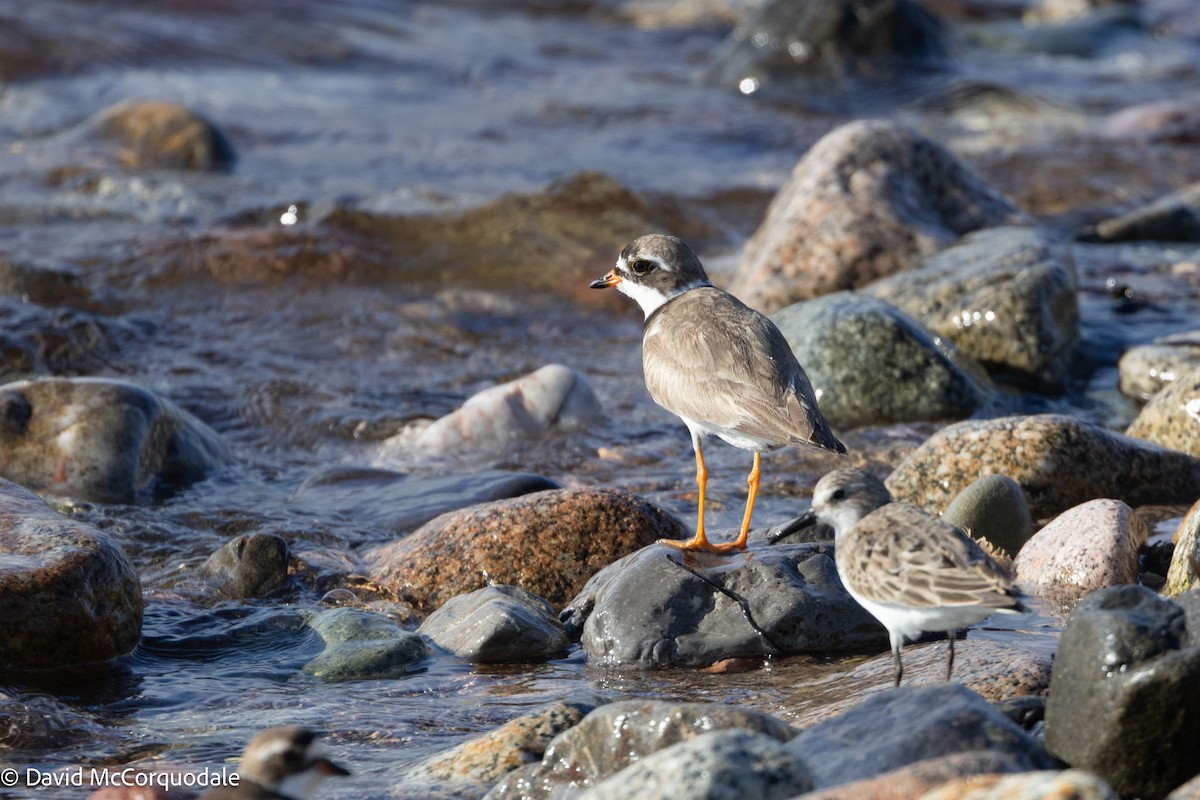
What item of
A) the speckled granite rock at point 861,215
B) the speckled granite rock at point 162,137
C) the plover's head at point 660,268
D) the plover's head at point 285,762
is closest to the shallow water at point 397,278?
the speckled granite rock at point 162,137

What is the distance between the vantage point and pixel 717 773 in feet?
13.3

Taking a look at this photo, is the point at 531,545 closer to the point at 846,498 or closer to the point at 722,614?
the point at 722,614

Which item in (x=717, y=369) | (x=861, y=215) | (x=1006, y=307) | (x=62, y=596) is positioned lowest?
(x=62, y=596)

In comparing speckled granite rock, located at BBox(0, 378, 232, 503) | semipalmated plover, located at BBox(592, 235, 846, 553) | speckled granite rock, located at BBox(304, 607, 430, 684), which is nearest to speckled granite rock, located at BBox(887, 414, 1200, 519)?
semipalmated plover, located at BBox(592, 235, 846, 553)

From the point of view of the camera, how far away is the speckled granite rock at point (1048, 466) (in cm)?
770

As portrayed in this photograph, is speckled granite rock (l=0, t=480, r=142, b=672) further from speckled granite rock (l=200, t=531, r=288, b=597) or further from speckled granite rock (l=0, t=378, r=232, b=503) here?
speckled granite rock (l=0, t=378, r=232, b=503)

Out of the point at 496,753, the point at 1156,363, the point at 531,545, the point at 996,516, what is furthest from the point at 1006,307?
the point at 496,753

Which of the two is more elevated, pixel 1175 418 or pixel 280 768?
pixel 1175 418

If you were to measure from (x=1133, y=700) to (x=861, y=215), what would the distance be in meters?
7.79

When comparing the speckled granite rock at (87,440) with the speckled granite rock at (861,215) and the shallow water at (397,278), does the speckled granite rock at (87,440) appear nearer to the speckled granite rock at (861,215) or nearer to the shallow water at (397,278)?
the shallow water at (397,278)

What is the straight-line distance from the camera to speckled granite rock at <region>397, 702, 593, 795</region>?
5.07 metres

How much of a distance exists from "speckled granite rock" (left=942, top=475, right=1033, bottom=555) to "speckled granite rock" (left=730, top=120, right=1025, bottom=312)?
432cm

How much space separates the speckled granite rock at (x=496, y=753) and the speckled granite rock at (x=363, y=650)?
39.6 inches

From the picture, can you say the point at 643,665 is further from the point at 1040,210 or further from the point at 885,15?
the point at 885,15
